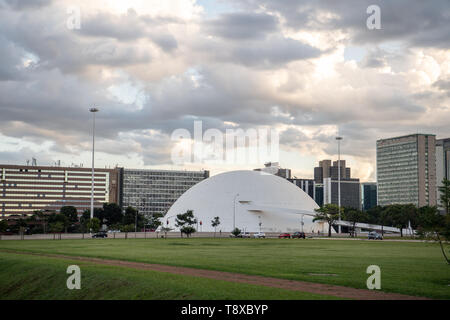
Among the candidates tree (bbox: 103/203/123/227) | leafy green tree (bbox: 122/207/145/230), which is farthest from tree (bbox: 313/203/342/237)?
tree (bbox: 103/203/123/227)

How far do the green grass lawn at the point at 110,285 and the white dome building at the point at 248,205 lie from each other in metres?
92.3

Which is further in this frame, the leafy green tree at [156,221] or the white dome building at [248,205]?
the white dome building at [248,205]

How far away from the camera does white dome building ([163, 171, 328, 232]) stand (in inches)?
4968

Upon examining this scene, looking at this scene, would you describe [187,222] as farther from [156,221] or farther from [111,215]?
[111,215]

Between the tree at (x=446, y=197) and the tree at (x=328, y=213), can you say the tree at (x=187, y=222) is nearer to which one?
the tree at (x=328, y=213)

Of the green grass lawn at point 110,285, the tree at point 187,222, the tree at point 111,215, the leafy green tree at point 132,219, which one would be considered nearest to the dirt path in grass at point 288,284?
the green grass lawn at point 110,285

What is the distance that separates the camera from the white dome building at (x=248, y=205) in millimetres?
126188

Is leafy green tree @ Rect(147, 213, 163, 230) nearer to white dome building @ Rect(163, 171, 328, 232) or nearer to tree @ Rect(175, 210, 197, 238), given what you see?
white dome building @ Rect(163, 171, 328, 232)

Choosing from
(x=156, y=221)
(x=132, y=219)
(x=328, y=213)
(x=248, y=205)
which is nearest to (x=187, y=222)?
(x=156, y=221)

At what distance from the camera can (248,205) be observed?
12875 centimetres

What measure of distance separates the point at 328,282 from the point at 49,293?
45.0 ft
